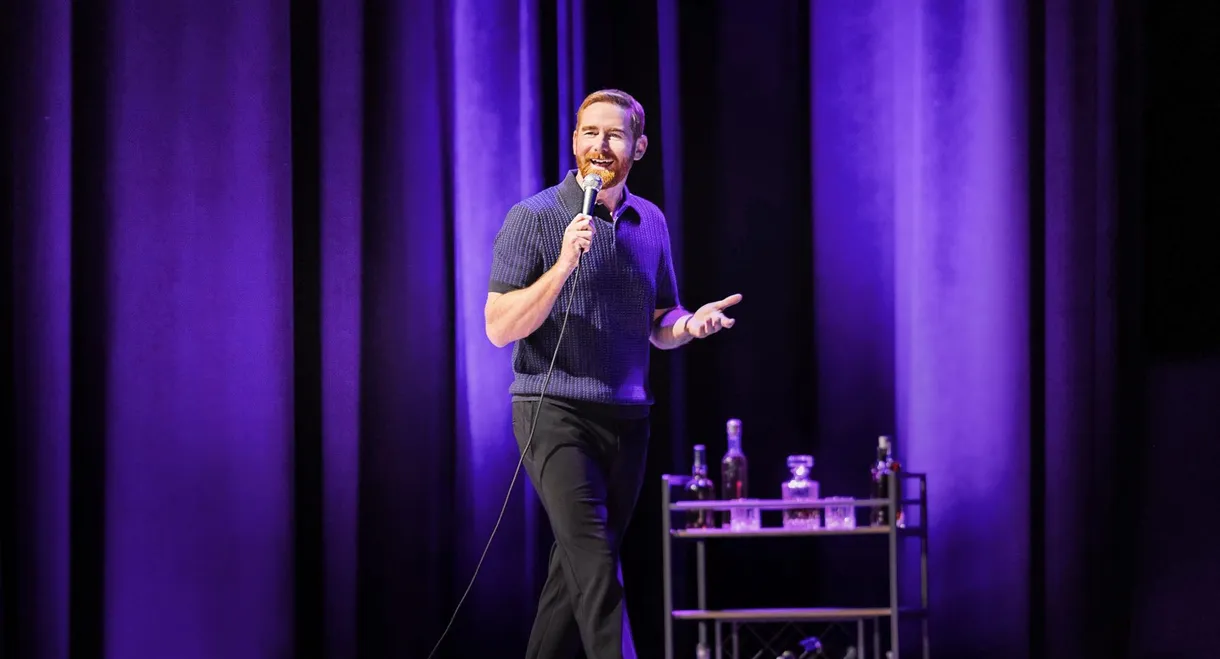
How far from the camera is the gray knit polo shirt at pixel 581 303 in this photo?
7.55ft

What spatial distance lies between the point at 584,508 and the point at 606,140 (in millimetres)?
785

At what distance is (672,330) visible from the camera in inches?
99.3

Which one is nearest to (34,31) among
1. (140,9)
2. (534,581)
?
(140,9)

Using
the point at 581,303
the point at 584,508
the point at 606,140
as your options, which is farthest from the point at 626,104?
the point at 584,508

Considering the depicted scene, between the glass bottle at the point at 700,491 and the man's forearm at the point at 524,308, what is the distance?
86 centimetres

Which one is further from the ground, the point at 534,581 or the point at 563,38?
the point at 563,38

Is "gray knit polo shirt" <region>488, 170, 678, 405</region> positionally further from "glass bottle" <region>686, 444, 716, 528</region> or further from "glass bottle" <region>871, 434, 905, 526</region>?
"glass bottle" <region>871, 434, 905, 526</region>

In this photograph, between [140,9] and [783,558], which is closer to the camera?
[140,9]

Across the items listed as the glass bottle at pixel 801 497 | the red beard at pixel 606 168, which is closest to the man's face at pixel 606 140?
the red beard at pixel 606 168

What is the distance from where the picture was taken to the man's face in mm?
2377

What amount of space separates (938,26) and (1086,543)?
5.05 ft

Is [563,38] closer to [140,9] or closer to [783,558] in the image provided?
[140,9]

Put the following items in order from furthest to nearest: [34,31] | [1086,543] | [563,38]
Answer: [563,38]
[1086,543]
[34,31]

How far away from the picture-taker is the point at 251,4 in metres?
3.07
